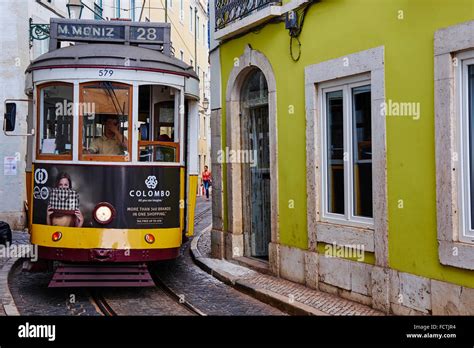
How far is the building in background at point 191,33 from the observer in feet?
94.6

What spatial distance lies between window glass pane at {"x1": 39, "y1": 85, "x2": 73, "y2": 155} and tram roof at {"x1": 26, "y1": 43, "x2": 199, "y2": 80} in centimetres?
Result: 32

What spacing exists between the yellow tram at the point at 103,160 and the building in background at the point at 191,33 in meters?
18.6

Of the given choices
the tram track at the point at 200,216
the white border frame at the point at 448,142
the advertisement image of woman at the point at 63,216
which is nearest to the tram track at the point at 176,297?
the advertisement image of woman at the point at 63,216

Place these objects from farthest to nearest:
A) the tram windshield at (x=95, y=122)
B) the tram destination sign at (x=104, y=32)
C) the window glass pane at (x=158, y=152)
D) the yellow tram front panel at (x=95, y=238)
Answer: the tram destination sign at (x=104, y=32)
the window glass pane at (x=158, y=152)
the tram windshield at (x=95, y=122)
the yellow tram front panel at (x=95, y=238)

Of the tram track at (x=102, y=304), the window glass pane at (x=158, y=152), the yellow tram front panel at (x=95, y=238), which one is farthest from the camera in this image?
the window glass pane at (x=158, y=152)

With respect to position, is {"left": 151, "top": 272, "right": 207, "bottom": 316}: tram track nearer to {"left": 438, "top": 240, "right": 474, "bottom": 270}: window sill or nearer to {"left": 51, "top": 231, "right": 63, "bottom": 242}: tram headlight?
{"left": 51, "top": 231, "right": 63, "bottom": 242}: tram headlight

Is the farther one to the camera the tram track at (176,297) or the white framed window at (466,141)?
the tram track at (176,297)

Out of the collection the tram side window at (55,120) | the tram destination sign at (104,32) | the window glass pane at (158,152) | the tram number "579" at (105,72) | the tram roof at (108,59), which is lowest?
the window glass pane at (158,152)

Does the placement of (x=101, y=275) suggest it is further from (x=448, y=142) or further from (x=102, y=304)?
(x=448, y=142)

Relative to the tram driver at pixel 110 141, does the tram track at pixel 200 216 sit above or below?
below

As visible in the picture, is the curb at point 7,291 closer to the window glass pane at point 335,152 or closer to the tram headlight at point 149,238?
the tram headlight at point 149,238

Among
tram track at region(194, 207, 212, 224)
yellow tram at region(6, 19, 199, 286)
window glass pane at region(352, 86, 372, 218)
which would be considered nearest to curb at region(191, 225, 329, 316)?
yellow tram at region(6, 19, 199, 286)

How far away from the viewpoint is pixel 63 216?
7.95 metres

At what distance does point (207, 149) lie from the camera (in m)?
39.4
